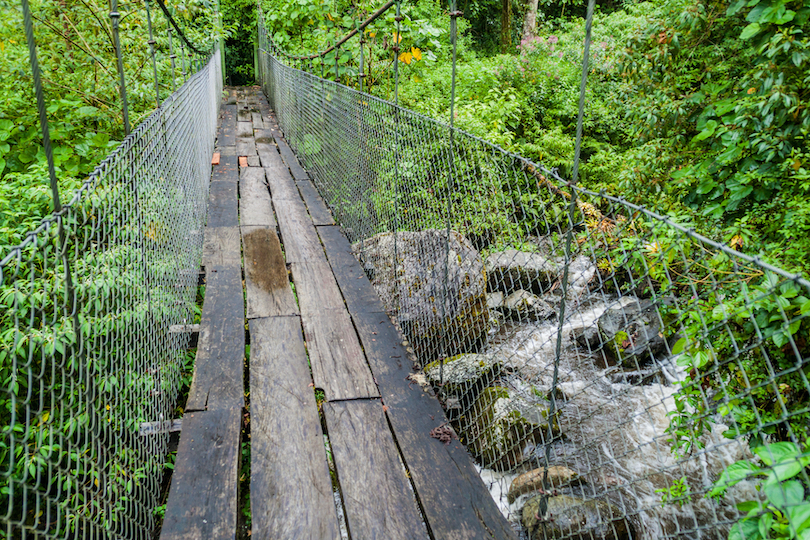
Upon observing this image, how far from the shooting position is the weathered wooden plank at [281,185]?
17.7 ft

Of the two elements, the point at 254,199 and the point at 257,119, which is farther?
the point at 257,119

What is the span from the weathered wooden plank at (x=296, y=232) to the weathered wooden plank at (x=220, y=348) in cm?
59

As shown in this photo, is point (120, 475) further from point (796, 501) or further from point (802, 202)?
point (802, 202)

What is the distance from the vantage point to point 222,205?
5027mm

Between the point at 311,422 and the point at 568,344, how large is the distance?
273 cm

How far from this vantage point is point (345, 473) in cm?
196

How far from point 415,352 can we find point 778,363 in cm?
170

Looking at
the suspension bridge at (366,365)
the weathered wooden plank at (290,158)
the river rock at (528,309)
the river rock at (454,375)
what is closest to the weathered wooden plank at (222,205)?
the suspension bridge at (366,365)

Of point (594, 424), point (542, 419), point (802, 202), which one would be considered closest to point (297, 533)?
point (542, 419)

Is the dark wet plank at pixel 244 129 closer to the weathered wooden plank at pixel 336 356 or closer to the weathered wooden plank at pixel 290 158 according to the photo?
the weathered wooden plank at pixel 290 158

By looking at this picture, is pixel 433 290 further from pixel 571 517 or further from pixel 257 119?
pixel 257 119

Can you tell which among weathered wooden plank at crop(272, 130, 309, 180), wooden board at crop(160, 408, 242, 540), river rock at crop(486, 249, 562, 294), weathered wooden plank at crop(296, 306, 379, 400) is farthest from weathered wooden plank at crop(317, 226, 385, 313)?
weathered wooden plank at crop(272, 130, 309, 180)

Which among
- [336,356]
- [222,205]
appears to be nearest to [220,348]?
[336,356]

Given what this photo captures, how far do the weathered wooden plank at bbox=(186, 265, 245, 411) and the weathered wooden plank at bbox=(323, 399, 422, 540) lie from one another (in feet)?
1.65
